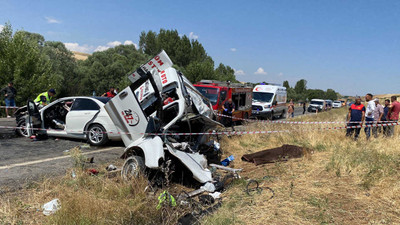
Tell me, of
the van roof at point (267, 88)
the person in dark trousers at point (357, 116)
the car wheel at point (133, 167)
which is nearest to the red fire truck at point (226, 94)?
the van roof at point (267, 88)

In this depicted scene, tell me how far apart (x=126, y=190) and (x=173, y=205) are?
80cm

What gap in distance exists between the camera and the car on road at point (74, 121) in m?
8.29

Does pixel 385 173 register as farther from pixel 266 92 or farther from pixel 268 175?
pixel 266 92

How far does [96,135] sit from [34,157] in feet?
6.02

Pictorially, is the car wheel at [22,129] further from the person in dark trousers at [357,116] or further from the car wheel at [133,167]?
the person in dark trousers at [357,116]

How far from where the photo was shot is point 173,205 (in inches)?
162

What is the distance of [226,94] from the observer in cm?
1444

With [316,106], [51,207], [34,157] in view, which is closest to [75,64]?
[316,106]

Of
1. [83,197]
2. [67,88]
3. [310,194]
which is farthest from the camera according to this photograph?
[67,88]

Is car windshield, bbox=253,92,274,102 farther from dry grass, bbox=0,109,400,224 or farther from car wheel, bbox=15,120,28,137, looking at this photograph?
car wheel, bbox=15,120,28,137

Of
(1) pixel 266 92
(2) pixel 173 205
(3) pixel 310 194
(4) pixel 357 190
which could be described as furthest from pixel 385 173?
(1) pixel 266 92

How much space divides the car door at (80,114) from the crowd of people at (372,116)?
8.33 meters

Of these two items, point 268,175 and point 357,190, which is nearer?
point 357,190

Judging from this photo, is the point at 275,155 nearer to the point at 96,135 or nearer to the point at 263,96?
the point at 96,135
